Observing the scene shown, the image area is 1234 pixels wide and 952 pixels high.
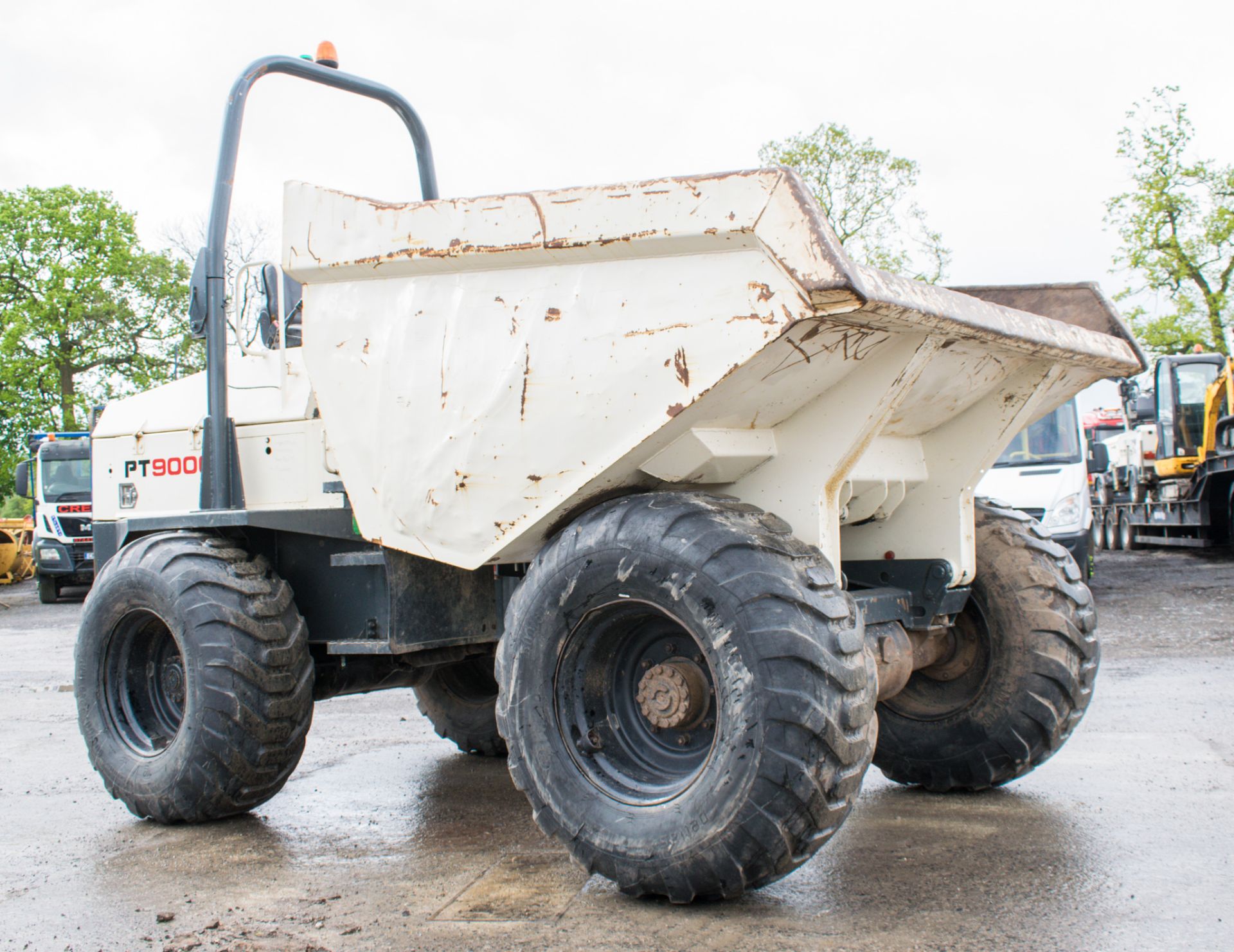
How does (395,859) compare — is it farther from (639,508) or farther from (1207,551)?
(1207,551)

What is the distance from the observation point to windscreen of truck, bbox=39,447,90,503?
2050cm

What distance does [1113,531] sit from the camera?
25.0 meters

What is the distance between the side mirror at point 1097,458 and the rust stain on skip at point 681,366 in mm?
10290

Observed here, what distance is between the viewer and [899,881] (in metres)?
3.64

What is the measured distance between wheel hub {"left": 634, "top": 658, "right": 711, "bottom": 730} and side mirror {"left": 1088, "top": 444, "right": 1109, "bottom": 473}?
10.1 metres

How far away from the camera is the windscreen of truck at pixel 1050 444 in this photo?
1248cm

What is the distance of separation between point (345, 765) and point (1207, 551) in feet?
61.7

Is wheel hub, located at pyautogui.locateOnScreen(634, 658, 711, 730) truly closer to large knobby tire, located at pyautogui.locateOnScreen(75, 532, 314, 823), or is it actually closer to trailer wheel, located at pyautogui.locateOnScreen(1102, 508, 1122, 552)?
large knobby tire, located at pyautogui.locateOnScreen(75, 532, 314, 823)

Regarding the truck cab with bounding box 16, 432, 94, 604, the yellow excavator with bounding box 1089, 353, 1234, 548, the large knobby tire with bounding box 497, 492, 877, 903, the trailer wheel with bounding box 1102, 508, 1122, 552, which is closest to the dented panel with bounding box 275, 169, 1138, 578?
the large knobby tire with bounding box 497, 492, 877, 903

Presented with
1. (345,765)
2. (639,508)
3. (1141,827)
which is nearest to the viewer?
(639,508)

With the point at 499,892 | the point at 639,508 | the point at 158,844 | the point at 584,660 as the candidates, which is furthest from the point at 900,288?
the point at 158,844

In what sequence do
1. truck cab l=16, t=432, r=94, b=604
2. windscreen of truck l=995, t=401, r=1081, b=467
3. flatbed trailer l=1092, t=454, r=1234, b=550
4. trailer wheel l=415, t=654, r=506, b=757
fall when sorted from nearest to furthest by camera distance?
trailer wheel l=415, t=654, r=506, b=757
windscreen of truck l=995, t=401, r=1081, b=467
flatbed trailer l=1092, t=454, r=1234, b=550
truck cab l=16, t=432, r=94, b=604

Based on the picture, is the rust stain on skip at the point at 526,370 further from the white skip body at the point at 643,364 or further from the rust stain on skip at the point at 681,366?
the rust stain on skip at the point at 681,366

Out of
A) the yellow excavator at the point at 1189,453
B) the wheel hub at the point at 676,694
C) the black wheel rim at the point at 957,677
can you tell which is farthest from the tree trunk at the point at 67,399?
the wheel hub at the point at 676,694
